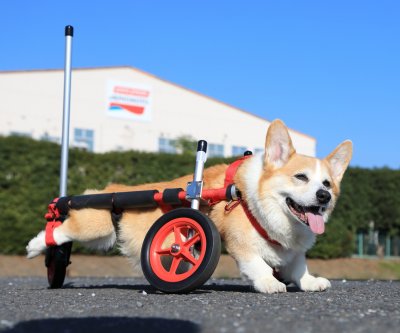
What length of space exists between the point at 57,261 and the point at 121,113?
23017 mm

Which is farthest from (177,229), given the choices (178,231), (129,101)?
(129,101)

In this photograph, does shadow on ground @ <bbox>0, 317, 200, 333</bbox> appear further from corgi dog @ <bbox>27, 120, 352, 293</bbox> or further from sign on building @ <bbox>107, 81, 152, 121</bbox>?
sign on building @ <bbox>107, 81, 152, 121</bbox>

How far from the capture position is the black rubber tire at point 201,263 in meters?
4.26

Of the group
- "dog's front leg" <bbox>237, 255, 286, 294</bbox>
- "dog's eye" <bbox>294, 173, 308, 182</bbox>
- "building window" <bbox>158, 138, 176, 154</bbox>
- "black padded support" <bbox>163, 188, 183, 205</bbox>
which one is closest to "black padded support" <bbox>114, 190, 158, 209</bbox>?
"black padded support" <bbox>163, 188, 183, 205</bbox>

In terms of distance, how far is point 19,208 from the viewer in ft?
40.9

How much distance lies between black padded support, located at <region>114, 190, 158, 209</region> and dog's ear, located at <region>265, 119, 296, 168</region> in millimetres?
1007

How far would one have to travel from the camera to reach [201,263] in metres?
4.30

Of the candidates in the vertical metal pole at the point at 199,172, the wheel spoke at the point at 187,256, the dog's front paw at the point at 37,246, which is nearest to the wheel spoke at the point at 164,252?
the wheel spoke at the point at 187,256

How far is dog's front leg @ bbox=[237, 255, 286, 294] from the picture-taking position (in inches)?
Result: 179

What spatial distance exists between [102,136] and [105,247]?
22.4 meters

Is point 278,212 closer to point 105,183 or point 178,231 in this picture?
point 178,231

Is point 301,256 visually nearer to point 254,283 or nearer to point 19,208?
point 254,283

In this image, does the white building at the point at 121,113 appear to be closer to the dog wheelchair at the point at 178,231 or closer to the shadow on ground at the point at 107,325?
the dog wheelchair at the point at 178,231

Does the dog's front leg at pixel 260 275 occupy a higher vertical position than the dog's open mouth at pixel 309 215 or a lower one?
lower
